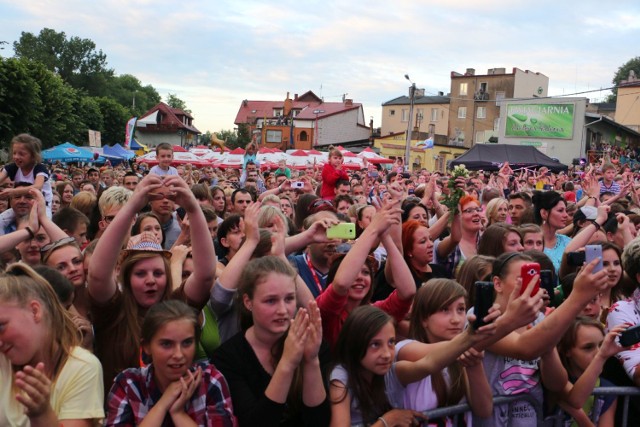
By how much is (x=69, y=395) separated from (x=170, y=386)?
0.42m

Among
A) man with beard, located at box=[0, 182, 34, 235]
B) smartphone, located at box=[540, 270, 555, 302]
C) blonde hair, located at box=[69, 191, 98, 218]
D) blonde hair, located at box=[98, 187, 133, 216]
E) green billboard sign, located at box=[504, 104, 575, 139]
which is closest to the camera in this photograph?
smartphone, located at box=[540, 270, 555, 302]

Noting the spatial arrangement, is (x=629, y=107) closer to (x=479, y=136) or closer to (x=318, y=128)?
(x=479, y=136)

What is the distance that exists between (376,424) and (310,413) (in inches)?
14.6

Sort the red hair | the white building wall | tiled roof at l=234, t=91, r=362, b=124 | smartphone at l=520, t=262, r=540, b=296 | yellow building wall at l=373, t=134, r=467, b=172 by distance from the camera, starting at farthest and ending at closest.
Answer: tiled roof at l=234, t=91, r=362, b=124, the white building wall, yellow building wall at l=373, t=134, r=467, b=172, the red hair, smartphone at l=520, t=262, r=540, b=296

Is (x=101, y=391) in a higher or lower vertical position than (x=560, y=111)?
lower

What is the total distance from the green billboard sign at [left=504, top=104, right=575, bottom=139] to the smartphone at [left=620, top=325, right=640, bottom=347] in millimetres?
46840

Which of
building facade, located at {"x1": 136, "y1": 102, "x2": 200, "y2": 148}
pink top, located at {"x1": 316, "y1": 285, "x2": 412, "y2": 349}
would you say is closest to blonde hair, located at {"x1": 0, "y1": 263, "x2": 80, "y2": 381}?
pink top, located at {"x1": 316, "y1": 285, "x2": 412, "y2": 349}

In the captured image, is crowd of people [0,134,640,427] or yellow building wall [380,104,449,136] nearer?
crowd of people [0,134,640,427]

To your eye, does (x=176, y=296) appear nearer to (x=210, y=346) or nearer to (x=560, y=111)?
(x=210, y=346)

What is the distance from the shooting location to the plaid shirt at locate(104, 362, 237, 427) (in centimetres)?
270

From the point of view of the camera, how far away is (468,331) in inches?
104

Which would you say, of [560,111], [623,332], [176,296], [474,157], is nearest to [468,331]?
[623,332]

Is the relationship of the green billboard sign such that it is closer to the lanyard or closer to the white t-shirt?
the lanyard

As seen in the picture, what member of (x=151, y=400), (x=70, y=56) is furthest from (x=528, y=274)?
(x=70, y=56)
